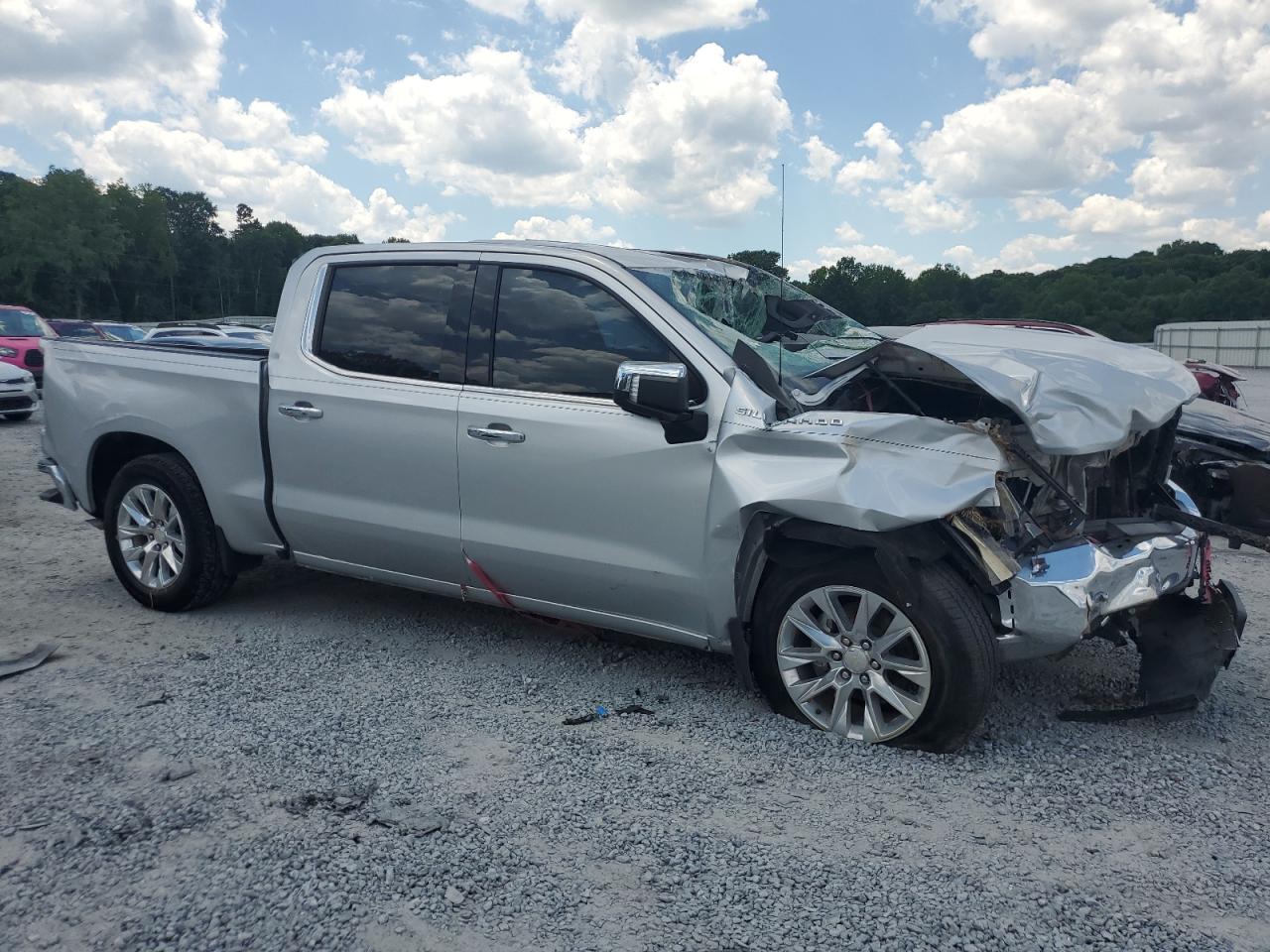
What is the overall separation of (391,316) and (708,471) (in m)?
1.83

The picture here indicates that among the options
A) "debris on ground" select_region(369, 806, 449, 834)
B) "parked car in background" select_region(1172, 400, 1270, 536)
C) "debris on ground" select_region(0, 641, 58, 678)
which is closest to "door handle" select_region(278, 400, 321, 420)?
"debris on ground" select_region(0, 641, 58, 678)

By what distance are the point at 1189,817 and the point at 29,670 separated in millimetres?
4692

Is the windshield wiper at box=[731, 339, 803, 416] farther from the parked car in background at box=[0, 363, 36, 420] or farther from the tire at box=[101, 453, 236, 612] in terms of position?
the parked car in background at box=[0, 363, 36, 420]

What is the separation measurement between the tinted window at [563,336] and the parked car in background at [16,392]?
13.8 meters

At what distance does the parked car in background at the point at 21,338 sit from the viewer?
55.9 ft

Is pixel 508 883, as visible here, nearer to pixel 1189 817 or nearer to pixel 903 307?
pixel 1189 817

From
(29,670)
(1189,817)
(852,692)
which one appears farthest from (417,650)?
(1189,817)

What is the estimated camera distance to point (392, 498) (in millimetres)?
4559

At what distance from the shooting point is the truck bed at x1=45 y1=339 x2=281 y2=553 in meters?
4.96

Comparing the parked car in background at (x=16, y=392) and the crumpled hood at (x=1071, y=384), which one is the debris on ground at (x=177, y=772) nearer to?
the crumpled hood at (x=1071, y=384)

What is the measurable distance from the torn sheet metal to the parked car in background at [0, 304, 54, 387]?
16.4 meters

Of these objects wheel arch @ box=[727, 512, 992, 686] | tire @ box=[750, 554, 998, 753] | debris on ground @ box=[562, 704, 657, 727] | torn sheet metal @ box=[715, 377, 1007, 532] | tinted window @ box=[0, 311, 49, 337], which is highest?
tinted window @ box=[0, 311, 49, 337]

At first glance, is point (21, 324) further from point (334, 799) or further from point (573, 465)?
point (334, 799)

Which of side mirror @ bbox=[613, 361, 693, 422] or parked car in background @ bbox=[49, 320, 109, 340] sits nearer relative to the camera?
side mirror @ bbox=[613, 361, 693, 422]
